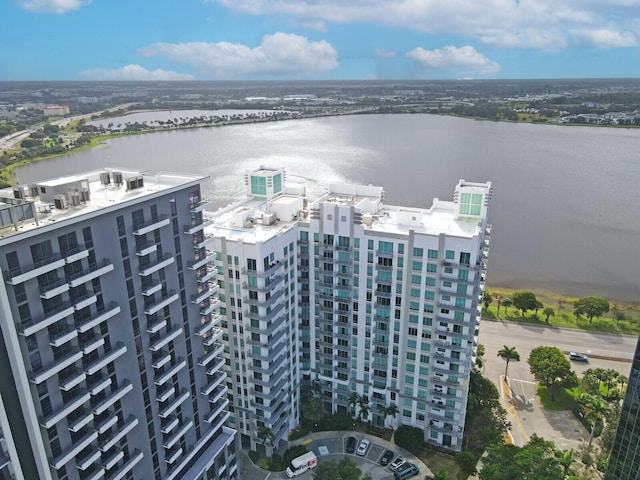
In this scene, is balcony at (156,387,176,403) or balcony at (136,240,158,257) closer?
balcony at (136,240,158,257)

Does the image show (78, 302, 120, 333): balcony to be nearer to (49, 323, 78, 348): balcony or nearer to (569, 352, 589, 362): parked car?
(49, 323, 78, 348): balcony

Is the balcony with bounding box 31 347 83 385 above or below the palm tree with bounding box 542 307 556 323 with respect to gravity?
above

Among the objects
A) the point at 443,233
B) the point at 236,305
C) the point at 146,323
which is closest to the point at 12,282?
the point at 146,323

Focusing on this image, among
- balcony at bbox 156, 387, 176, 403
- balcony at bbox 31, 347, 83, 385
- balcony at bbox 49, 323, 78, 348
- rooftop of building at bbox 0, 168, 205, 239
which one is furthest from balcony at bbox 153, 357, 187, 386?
rooftop of building at bbox 0, 168, 205, 239

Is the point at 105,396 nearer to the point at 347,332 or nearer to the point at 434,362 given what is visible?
the point at 347,332

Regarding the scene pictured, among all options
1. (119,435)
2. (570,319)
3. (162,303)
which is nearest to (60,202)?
(162,303)

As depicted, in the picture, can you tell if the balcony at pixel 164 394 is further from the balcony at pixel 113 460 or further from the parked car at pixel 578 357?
the parked car at pixel 578 357
